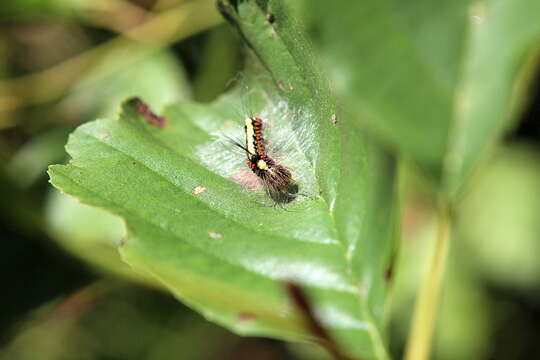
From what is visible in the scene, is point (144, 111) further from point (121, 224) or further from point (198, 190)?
point (121, 224)

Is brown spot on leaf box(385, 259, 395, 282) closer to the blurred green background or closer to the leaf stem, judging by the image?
the leaf stem

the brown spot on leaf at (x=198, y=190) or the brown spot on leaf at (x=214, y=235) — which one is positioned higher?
the brown spot on leaf at (x=198, y=190)

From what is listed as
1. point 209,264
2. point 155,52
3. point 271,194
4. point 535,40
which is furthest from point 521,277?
point 209,264

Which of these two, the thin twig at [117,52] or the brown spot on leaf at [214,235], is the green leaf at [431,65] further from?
the thin twig at [117,52]

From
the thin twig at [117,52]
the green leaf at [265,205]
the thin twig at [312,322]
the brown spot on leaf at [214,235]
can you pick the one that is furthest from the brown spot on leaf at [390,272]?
the thin twig at [117,52]

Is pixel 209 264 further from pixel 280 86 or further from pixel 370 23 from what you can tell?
pixel 370 23

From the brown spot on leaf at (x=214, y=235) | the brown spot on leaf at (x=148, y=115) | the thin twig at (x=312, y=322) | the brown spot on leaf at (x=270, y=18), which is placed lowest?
the thin twig at (x=312, y=322)

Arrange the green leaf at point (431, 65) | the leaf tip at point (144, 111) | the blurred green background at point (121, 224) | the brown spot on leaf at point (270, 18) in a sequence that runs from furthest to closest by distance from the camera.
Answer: the blurred green background at point (121, 224)
the green leaf at point (431, 65)
the leaf tip at point (144, 111)
the brown spot on leaf at point (270, 18)
